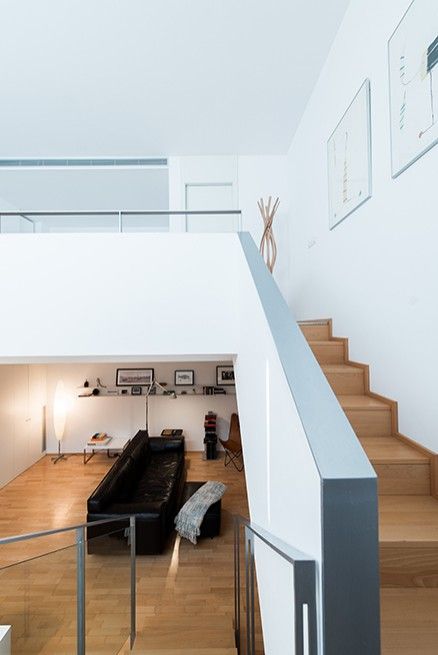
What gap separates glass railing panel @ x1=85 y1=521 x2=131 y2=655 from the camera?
275cm

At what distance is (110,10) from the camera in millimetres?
3311

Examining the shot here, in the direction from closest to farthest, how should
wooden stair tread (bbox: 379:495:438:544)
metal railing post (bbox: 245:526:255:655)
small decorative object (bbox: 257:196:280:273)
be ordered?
wooden stair tread (bbox: 379:495:438:544) < metal railing post (bbox: 245:526:255:655) < small decorative object (bbox: 257:196:280:273)

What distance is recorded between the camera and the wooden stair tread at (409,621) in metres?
1.25

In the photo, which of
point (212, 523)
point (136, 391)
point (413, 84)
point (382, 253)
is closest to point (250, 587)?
point (382, 253)

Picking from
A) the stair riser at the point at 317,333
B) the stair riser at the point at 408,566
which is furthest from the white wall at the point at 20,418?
the stair riser at the point at 408,566

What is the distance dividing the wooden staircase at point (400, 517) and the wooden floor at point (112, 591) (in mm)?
1989

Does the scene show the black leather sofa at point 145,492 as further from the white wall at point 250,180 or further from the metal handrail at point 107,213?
Answer: the white wall at point 250,180

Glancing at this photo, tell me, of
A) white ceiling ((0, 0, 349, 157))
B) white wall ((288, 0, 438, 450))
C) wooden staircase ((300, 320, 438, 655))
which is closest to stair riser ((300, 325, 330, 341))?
white wall ((288, 0, 438, 450))

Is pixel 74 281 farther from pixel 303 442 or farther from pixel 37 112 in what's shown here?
pixel 37 112

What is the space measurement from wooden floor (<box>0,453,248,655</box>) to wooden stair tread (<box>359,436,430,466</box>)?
2.03 m

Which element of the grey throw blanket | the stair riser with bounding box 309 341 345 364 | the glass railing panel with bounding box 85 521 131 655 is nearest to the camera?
the glass railing panel with bounding box 85 521 131 655

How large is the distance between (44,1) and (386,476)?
4.55 meters

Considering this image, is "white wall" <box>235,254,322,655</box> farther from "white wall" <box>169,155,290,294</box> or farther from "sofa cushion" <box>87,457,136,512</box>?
"white wall" <box>169,155,290,294</box>

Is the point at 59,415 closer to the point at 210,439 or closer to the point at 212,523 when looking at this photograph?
the point at 210,439
